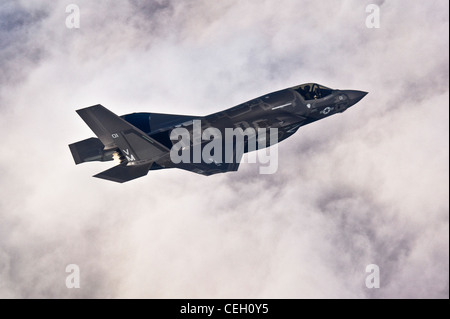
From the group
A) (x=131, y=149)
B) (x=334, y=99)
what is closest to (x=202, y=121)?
(x=131, y=149)

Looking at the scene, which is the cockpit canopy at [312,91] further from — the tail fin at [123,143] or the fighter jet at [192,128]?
the tail fin at [123,143]

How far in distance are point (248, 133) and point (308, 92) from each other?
6970 millimetres

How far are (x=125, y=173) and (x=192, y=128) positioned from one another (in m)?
7.00

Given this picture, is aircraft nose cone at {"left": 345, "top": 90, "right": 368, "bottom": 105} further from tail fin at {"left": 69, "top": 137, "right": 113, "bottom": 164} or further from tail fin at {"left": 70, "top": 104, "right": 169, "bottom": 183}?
tail fin at {"left": 69, "top": 137, "right": 113, "bottom": 164}

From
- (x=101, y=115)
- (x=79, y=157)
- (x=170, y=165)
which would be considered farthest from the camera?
(x=79, y=157)

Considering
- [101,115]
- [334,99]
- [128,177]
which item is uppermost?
[334,99]

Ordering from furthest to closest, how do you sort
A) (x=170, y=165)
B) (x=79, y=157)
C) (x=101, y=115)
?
(x=79, y=157) < (x=170, y=165) < (x=101, y=115)

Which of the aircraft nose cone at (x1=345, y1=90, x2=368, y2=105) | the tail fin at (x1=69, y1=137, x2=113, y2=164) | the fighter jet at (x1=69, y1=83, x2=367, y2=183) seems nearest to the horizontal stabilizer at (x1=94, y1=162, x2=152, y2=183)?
the fighter jet at (x1=69, y1=83, x2=367, y2=183)

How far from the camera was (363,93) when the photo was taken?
194 ft

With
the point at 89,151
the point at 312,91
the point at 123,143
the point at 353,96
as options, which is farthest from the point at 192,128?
the point at 353,96

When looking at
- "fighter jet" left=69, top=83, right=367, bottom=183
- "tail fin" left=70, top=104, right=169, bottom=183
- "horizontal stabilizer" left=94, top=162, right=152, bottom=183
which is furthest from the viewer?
"horizontal stabilizer" left=94, top=162, right=152, bottom=183

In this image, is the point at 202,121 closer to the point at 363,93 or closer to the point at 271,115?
the point at 271,115

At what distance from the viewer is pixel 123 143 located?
49.6m

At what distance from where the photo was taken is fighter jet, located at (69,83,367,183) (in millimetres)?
49312
